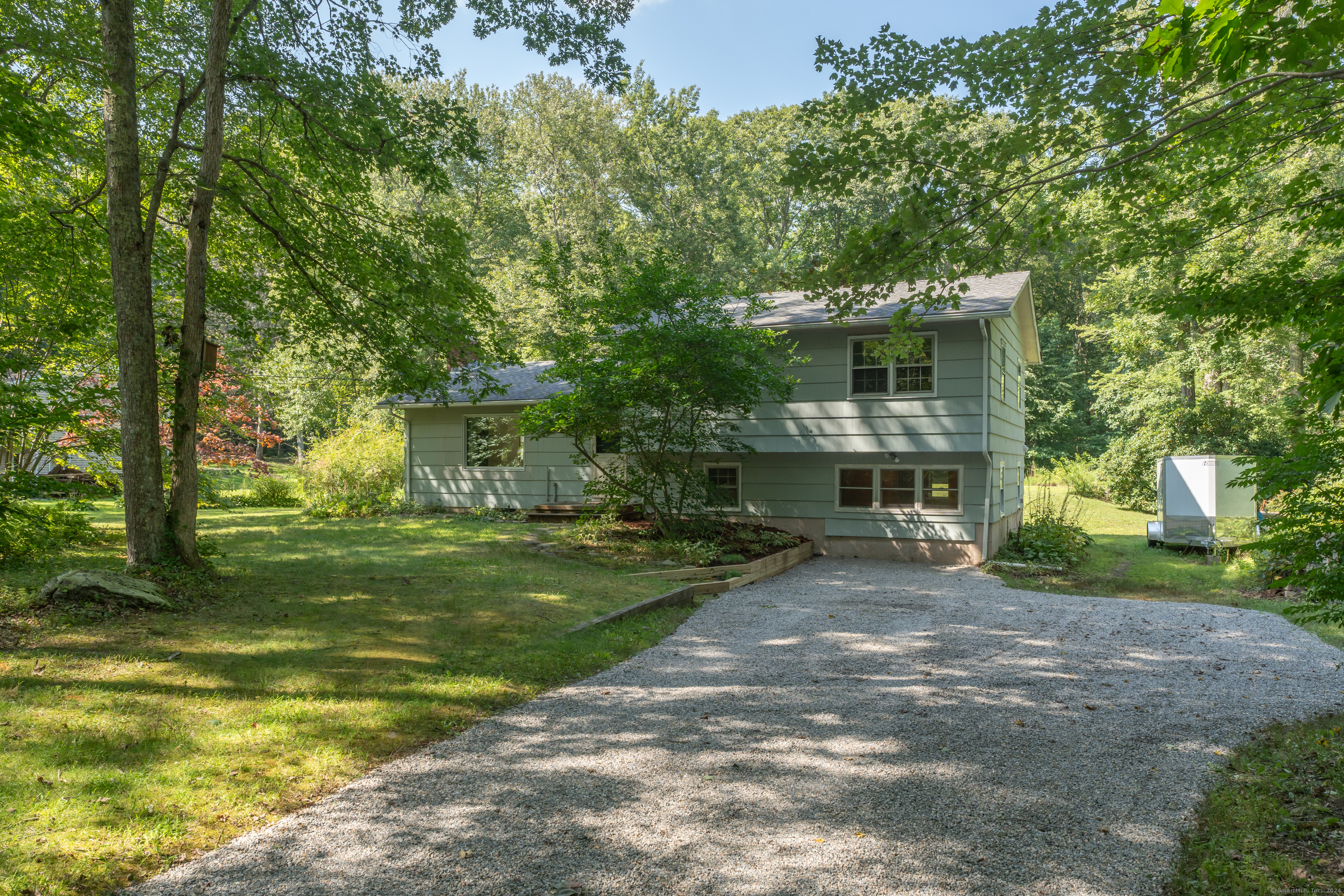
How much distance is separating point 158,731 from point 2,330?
6908 millimetres

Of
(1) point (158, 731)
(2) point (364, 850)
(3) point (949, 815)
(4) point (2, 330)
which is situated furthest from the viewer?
(4) point (2, 330)

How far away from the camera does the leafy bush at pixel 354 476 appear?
17.6 meters

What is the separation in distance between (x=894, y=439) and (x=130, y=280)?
11510 millimetres

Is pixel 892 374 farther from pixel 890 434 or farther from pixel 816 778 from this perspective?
pixel 816 778

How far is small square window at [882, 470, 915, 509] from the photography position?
541 inches

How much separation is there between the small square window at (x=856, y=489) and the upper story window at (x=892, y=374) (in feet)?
5.43

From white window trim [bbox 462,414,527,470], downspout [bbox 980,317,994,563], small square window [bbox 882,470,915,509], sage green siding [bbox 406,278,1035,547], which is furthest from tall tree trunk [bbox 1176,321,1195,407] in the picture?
white window trim [bbox 462,414,527,470]

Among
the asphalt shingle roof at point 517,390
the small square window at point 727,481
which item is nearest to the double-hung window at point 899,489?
the small square window at point 727,481

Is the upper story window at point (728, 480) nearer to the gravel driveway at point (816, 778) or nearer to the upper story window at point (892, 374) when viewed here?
the upper story window at point (892, 374)

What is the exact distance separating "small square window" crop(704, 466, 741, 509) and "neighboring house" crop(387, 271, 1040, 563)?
34mm

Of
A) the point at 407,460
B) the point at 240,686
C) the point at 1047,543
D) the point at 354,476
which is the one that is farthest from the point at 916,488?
the point at 354,476

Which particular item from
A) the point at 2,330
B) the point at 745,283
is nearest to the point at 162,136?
the point at 2,330

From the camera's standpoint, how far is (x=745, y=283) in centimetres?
3044

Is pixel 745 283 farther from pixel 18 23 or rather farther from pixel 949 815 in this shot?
pixel 949 815
